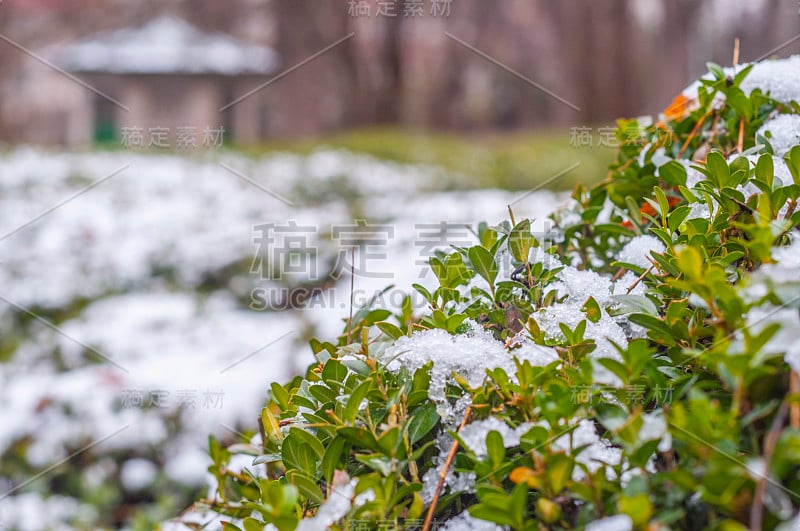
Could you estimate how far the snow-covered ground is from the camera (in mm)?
2602

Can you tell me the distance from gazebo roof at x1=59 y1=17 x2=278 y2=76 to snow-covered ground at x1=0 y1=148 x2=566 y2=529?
1011cm

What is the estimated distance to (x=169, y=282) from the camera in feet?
13.0

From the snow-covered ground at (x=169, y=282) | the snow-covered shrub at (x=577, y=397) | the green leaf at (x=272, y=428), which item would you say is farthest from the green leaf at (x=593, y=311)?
the snow-covered ground at (x=169, y=282)

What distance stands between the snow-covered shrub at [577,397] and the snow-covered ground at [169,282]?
79 centimetres

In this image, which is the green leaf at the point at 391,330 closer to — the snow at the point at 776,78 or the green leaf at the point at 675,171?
the green leaf at the point at 675,171

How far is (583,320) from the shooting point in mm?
635

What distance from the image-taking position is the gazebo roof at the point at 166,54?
15.4 m

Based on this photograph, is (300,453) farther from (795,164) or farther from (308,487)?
(795,164)

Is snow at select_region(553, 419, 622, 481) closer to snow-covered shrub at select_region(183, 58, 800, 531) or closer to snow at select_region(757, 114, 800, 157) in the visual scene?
snow-covered shrub at select_region(183, 58, 800, 531)

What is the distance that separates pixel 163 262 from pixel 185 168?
75.7 inches

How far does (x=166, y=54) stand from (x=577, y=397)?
1690 centimetres

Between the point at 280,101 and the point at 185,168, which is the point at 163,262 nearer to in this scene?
the point at 185,168

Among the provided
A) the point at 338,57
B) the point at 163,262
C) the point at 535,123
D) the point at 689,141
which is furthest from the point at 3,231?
the point at 535,123
